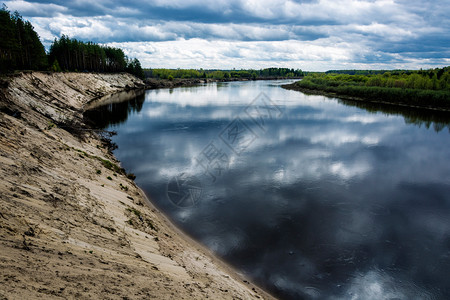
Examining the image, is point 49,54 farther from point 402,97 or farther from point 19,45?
point 402,97

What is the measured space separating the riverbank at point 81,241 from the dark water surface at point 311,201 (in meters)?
2.36

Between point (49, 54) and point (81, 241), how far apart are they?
95875 mm

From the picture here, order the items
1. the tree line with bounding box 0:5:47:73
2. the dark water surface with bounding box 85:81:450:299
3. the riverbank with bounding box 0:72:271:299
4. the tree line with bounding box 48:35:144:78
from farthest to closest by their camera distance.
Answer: the tree line with bounding box 48:35:144:78 → the tree line with bounding box 0:5:47:73 → the dark water surface with bounding box 85:81:450:299 → the riverbank with bounding box 0:72:271:299

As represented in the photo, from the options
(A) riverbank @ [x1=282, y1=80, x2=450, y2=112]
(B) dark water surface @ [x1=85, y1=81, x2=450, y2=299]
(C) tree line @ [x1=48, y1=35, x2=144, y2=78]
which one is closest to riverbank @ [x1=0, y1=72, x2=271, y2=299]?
(B) dark water surface @ [x1=85, y1=81, x2=450, y2=299]

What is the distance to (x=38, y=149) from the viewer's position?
14.3m

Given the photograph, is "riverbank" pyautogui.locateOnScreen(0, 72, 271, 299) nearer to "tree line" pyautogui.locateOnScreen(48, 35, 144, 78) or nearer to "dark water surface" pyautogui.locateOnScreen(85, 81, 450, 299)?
"dark water surface" pyautogui.locateOnScreen(85, 81, 450, 299)

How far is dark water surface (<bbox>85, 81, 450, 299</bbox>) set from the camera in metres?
12.9

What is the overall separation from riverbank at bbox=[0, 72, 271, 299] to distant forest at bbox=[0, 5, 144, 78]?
1241 inches

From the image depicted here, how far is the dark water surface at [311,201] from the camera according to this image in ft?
42.2

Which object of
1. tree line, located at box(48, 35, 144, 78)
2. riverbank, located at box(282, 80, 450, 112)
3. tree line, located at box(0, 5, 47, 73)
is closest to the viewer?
tree line, located at box(0, 5, 47, 73)

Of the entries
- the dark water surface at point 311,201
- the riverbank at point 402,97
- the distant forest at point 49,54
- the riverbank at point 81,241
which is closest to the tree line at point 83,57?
the distant forest at point 49,54

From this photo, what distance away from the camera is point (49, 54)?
8425 cm

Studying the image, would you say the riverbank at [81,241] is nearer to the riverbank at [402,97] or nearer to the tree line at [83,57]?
the tree line at [83,57]

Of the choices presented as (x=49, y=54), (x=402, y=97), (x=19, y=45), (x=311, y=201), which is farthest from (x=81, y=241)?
(x=49, y=54)
